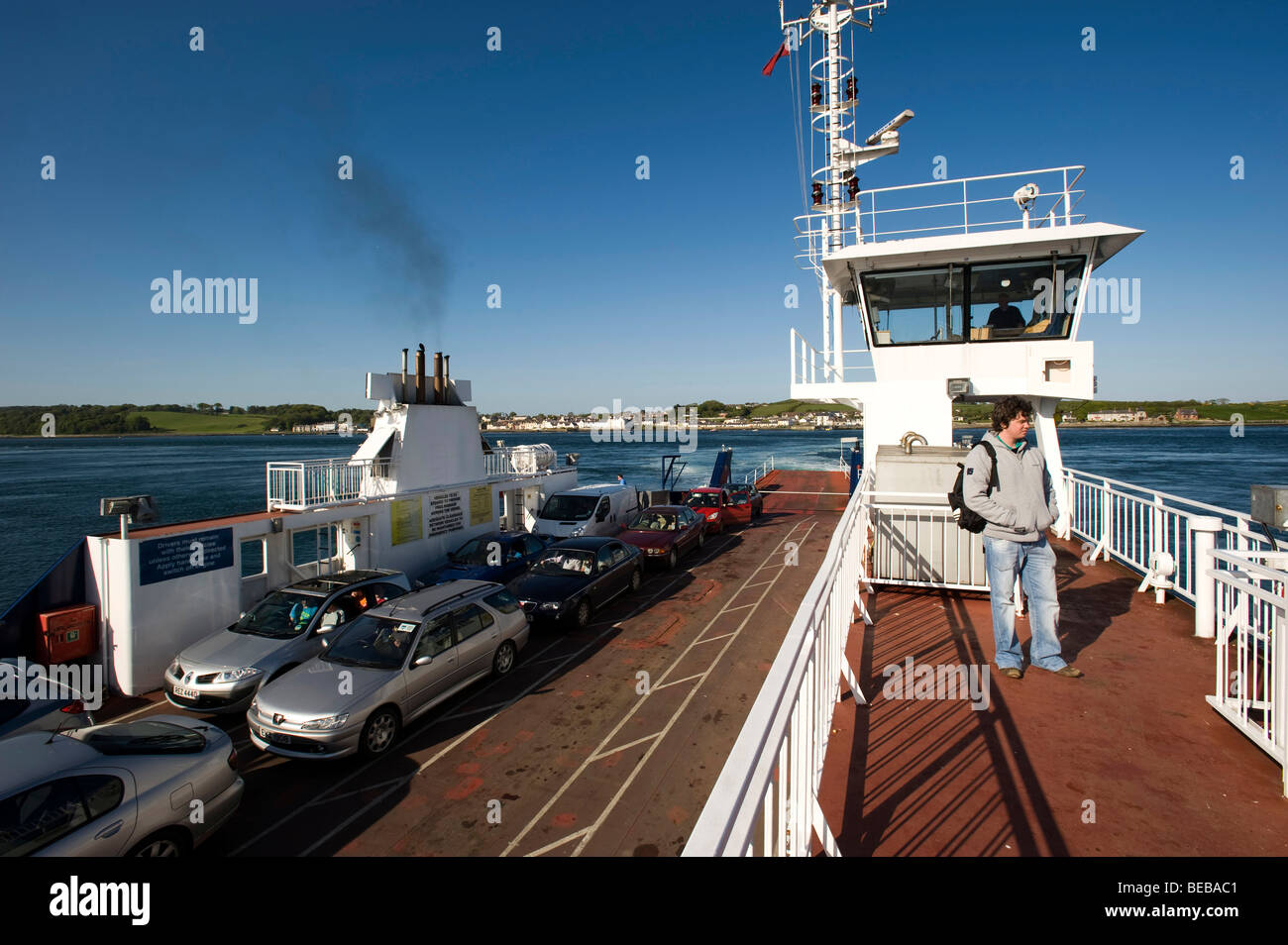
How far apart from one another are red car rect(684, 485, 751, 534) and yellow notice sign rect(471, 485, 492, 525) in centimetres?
614

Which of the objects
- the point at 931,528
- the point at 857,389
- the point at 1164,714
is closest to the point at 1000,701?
the point at 1164,714

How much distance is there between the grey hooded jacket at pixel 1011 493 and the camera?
4832 mm

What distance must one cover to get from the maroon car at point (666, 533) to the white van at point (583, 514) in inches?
51.8

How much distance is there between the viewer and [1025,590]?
5020mm

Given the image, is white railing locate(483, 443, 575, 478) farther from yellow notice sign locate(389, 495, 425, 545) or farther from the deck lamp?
the deck lamp

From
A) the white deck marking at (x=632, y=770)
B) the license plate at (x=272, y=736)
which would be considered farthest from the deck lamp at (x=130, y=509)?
the white deck marking at (x=632, y=770)

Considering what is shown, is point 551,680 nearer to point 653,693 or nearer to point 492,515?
point 653,693

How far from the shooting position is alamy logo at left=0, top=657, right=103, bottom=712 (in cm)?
857

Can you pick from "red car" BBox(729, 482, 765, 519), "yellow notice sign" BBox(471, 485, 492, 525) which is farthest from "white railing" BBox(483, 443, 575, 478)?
"red car" BBox(729, 482, 765, 519)

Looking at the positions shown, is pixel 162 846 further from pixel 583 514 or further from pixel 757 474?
pixel 757 474

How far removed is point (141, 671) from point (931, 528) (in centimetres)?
1154

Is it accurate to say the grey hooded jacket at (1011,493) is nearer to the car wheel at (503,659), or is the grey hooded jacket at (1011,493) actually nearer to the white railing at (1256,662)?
the white railing at (1256,662)

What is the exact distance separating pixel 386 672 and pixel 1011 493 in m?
7.00
